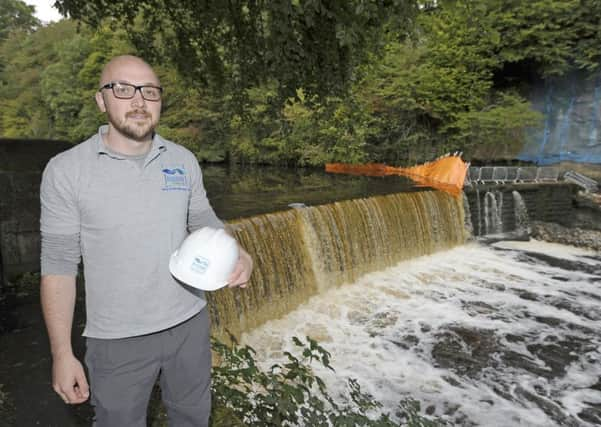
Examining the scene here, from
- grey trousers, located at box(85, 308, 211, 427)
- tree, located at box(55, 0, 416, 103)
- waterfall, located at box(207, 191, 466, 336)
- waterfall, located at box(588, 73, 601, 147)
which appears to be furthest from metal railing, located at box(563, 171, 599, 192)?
grey trousers, located at box(85, 308, 211, 427)

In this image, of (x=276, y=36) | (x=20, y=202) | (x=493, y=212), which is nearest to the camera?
(x=276, y=36)

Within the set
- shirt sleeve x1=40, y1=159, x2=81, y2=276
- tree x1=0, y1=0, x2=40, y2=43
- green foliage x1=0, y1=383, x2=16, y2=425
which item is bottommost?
green foliage x1=0, y1=383, x2=16, y2=425

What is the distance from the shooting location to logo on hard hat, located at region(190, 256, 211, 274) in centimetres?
135

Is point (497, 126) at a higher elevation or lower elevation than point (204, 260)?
higher

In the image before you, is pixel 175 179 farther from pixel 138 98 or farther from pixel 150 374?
pixel 150 374

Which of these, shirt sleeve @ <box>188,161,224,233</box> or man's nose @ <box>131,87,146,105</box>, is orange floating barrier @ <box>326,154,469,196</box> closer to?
shirt sleeve @ <box>188,161,224,233</box>

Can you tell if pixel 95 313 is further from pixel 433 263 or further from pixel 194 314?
pixel 433 263

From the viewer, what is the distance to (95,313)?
1.38 metres

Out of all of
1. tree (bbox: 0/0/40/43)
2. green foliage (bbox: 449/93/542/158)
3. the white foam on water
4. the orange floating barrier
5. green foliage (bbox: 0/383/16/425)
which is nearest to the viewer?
green foliage (bbox: 0/383/16/425)

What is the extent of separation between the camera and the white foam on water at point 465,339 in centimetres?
448

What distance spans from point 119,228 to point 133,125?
36 centimetres

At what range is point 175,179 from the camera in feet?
4.90

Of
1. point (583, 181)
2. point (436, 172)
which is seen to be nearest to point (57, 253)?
point (436, 172)

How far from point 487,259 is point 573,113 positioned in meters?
9.67
